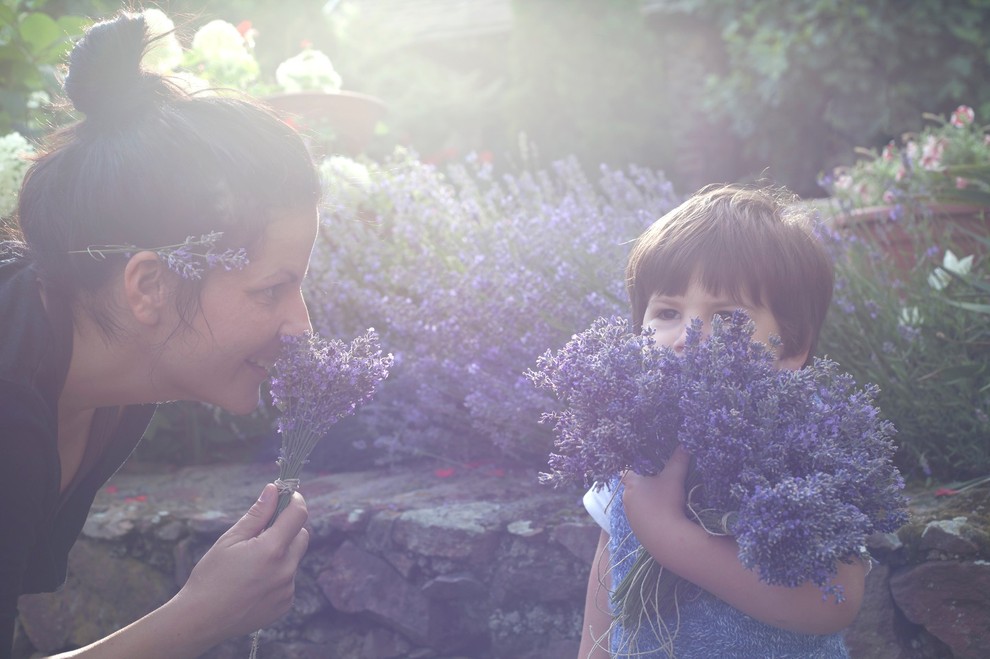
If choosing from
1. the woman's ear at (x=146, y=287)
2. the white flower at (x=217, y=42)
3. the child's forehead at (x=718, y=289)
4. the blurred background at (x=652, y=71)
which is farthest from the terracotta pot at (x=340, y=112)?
the child's forehead at (x=718, y=289)

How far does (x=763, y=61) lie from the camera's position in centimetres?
777

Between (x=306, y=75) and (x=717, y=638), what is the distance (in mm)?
3990

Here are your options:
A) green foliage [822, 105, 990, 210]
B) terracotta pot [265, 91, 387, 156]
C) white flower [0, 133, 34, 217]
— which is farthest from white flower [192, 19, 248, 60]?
green foliage [822, 105, 990, 210]

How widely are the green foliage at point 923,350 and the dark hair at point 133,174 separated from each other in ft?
5.64

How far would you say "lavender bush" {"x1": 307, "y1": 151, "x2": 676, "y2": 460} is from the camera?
2.78m

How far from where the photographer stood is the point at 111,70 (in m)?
1.80

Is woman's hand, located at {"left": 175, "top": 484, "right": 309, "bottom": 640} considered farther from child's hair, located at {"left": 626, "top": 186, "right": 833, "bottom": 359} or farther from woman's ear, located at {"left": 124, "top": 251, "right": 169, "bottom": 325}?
child's hair, located at {"left": 626, "top": 186, "right": 833, "bottom": 359}

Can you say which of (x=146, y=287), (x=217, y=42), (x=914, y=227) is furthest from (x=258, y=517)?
(x=217, y=42)

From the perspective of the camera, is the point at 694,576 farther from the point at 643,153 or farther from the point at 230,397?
the point at 643,153

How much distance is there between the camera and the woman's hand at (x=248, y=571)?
1.76 meters

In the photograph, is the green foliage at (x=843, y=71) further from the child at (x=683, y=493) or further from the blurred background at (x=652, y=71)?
the child at (x=683, y=493)

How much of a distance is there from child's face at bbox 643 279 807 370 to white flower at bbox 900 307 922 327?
3.60 feet

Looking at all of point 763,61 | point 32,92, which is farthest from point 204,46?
point 763,61

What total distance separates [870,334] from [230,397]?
1.86 meters
